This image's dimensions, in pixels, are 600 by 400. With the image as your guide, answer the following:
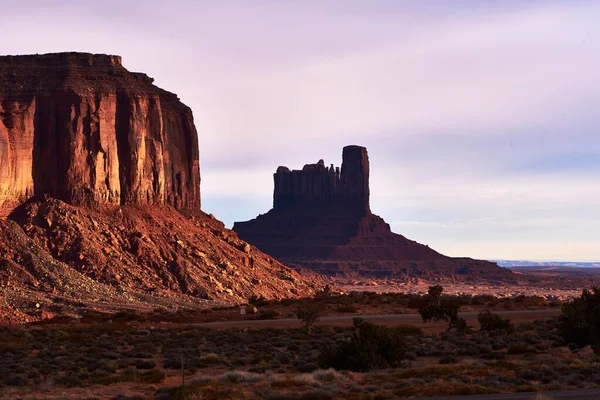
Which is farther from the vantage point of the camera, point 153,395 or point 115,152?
point 115,152

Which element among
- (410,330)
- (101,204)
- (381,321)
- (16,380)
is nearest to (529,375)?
(16,380)

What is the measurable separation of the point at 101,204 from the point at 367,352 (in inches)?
A: 2515

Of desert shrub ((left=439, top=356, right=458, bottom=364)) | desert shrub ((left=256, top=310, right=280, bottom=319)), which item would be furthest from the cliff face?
desert shrub ((left=439, top=356, right=458, bottom=364))

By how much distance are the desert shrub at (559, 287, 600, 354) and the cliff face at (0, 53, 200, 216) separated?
61.5 metres

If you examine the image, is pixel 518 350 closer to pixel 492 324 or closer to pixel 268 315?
pixel 492 324

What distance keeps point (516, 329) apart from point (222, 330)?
1773 centimetres

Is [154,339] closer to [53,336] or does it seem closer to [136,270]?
[53,336]

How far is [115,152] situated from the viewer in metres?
93.5

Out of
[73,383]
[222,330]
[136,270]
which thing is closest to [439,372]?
[73,383]

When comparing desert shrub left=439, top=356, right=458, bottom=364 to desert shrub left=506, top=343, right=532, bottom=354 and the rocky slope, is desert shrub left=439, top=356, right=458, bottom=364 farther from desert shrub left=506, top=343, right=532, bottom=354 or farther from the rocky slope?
the rocky slope

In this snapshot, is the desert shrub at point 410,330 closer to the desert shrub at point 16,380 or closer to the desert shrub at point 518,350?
the desert shrub at point 518,350

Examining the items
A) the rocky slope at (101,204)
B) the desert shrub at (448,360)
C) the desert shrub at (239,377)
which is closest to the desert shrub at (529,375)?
the desert shrub at (448,360)

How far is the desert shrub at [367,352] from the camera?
3131 centimetres

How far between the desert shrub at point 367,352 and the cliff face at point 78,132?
190 feet
